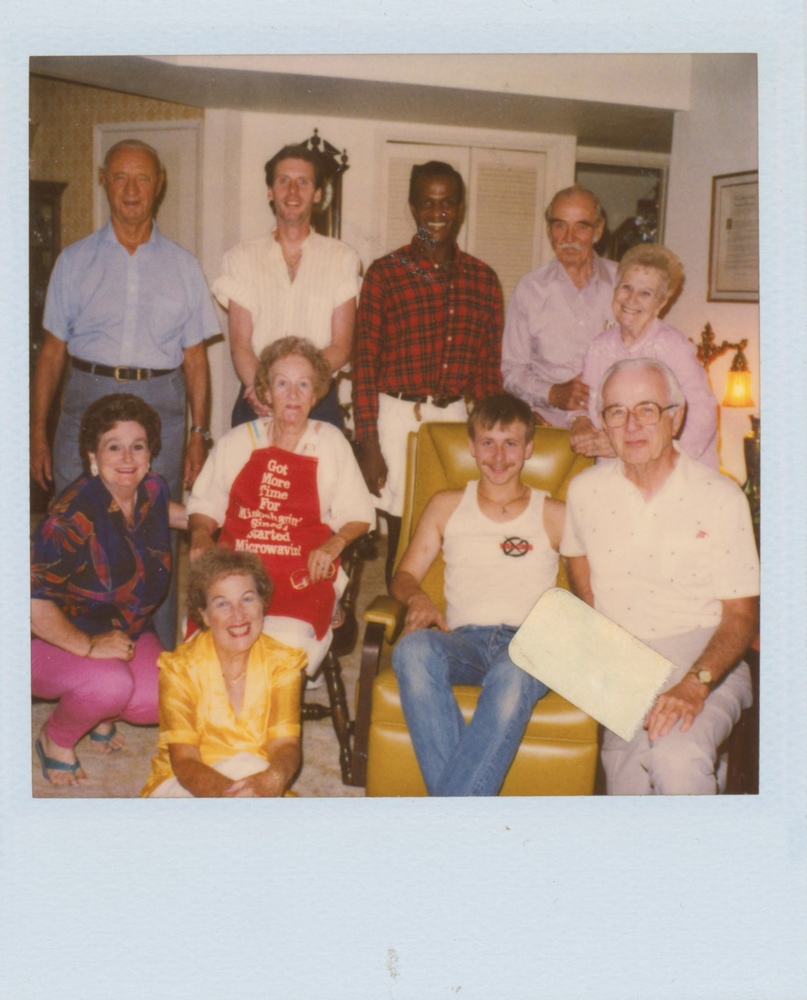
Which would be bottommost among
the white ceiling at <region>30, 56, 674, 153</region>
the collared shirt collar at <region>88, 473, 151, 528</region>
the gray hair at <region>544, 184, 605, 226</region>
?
the collared shirt collar at <region>88, 473, 151, 528</region>

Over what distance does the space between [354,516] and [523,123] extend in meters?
1.64

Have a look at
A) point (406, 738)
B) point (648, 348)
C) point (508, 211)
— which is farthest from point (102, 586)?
point (508, 211)

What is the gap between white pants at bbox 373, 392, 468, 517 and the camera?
289 cm

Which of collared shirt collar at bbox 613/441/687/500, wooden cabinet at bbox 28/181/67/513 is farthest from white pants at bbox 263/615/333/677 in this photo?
collared shirt collar at bbox 613/441/687/500

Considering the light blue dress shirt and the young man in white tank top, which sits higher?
the light blue dress shirt

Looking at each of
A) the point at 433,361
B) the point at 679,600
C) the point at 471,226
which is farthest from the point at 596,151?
the point at 679,600

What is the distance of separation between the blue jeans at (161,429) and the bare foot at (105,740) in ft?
0.87

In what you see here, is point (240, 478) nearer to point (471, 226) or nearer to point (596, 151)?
point (471, 226)

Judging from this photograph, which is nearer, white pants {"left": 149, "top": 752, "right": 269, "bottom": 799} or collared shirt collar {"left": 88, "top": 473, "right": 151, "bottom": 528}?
white pants {"left": 149, "top": 752, "right": 269, "bottom": 799}

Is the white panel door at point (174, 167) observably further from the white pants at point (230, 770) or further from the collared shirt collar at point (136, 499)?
the white pants at point (230, 770)

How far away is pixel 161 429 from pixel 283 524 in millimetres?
431

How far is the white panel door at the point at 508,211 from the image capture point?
3.67 metres

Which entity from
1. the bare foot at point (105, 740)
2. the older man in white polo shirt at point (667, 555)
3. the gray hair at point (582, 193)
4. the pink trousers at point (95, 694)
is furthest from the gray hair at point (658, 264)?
the bare foot at point (105, 740)

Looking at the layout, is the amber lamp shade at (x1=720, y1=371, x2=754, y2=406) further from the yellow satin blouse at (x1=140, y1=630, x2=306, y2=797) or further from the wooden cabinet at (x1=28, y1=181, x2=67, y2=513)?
the wooden cabinet at (x1=28, y1=181, x2=67, y2=513)
